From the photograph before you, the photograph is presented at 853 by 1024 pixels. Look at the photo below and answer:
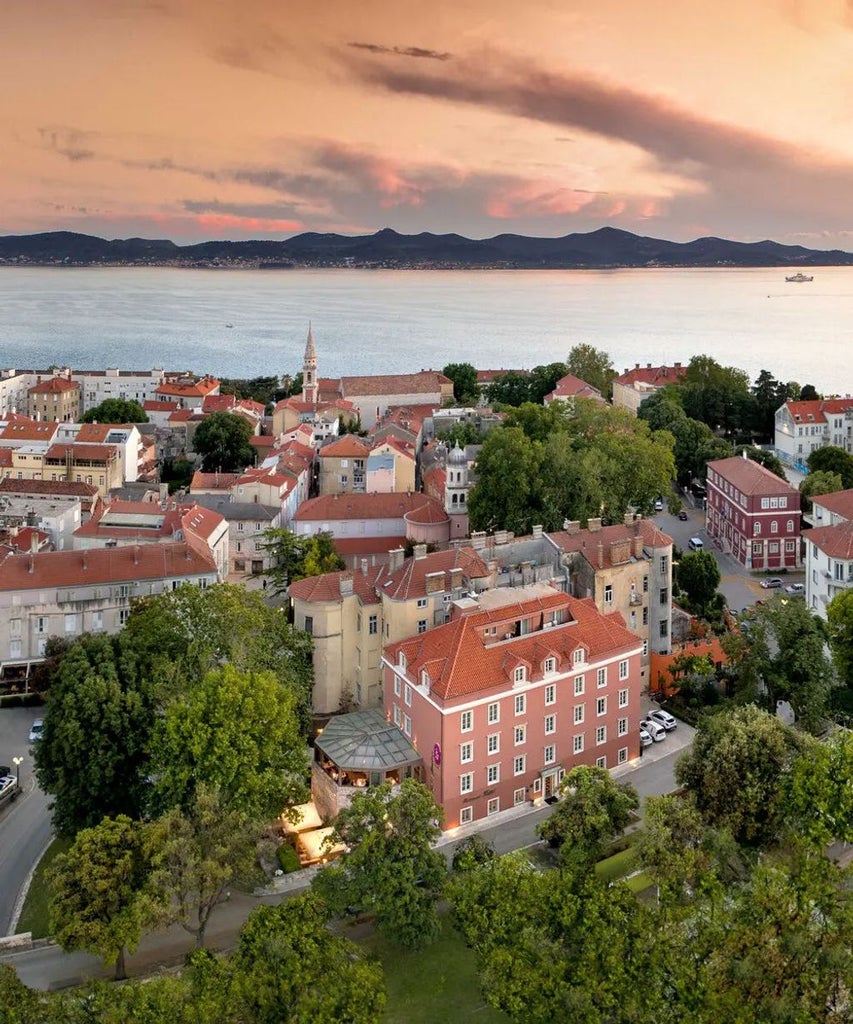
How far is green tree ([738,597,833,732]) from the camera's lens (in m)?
29.1

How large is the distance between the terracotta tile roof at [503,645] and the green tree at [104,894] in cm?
790

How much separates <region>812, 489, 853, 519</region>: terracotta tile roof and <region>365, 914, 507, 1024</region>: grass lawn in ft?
83.7

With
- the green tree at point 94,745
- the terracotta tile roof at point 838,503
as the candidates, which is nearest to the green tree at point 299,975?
the green tree at point 94,745

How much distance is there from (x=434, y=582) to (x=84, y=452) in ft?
107

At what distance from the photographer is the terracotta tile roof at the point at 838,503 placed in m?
40.4

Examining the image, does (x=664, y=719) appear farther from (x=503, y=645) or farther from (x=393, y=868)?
(x=393, y=868)

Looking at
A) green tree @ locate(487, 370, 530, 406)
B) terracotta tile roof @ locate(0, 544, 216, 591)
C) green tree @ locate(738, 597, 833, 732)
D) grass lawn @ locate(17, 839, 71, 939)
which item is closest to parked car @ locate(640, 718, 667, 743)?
green tree @ locate(738, 597, 833, 732)

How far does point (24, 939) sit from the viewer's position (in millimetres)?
21750

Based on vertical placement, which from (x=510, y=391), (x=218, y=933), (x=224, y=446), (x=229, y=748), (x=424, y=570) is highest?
(x=510, y=391)

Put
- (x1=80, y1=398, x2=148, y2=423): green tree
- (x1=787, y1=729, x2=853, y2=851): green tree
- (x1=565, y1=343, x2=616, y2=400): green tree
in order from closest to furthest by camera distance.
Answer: (x1=787, y1=729, x2=853, y2=851): green tree
(x1=80, y1=398, x2=148, y2=423): green tree
(x1=565, y1=343, x2=616, y2=400): green tree

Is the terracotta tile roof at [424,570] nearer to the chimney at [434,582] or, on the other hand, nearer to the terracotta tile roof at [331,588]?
the chimney at [434,582]

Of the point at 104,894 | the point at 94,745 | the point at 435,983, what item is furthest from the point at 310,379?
the point at 435,983

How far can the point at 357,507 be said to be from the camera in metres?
47.0

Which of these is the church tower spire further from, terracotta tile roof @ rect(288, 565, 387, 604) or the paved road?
the paved road
